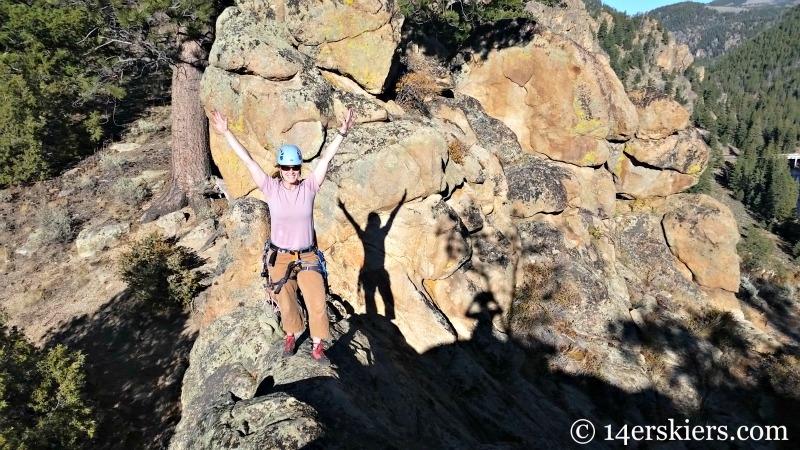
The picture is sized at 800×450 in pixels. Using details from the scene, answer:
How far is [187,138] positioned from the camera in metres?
13.8

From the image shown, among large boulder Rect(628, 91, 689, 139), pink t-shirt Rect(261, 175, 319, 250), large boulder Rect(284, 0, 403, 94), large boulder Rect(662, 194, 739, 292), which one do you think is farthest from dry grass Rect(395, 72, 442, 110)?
large boulder Rect(662, 194, 739, 292)

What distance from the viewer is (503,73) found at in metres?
19.3

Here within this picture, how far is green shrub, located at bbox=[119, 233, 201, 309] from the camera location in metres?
10.3

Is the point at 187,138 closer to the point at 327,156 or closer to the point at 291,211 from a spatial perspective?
the point at 291,211

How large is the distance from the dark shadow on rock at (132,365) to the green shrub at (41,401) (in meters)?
0.72

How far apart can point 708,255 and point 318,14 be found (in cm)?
2212

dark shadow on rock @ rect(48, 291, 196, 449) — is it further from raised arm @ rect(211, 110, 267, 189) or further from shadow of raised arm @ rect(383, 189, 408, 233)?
shadow of raised arm @ rect(383, 189, 408, 233)

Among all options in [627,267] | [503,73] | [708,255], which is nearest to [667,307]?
[627,267]

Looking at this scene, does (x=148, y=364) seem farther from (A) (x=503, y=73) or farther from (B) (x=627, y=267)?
(B) (x=627, y=267)

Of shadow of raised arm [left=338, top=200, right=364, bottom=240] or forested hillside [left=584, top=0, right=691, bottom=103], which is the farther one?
forested hillside [left=584, top=0, right=691, bottom=103]

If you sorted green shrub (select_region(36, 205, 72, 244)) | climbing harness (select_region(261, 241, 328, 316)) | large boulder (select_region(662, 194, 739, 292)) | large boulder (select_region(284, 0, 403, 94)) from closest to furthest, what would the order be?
climbing harness (select_region(261, 241, 328, 316)), large boulder (select_region(284, 0, 403, 94)), green shrub (select_region(36, 205, 72, 244)), large boulder (select_region(662, 194, 739, 292))

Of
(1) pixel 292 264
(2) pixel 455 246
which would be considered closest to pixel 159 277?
(1) pixel 292 264

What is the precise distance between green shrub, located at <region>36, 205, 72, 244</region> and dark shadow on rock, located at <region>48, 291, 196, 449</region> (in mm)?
4441

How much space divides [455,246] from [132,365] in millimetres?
8540
